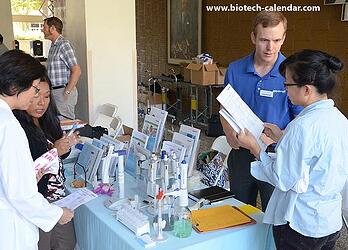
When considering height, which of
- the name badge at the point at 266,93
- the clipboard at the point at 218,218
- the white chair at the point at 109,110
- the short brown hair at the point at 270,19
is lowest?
the clipboard at the point at 218,218

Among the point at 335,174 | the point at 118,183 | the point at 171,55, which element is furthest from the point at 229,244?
the point at 171,55

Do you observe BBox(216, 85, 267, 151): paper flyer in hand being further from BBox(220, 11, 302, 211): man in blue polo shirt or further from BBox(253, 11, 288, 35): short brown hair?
BBox(253, 11, 288, 35): short brown hair

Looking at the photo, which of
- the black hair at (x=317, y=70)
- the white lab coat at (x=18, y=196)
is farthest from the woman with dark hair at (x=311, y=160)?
the white lab coat at (x=18, y=196)

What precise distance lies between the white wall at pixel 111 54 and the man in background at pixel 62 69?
0.64 ft

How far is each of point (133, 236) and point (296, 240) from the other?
0.57 metres

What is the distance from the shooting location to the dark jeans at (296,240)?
1389mm

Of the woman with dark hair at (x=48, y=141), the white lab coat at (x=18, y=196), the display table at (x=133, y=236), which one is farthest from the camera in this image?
the woman with dark hair at (x=48, y=141)

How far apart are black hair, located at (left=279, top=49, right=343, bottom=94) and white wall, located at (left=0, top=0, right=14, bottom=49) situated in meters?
6.54

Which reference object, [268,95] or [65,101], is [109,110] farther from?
[268,95]

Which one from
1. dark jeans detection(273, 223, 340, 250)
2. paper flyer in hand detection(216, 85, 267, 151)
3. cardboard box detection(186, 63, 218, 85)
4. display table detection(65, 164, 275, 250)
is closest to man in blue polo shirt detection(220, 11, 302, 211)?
paper flyer in hand detection(216, 85, 267, 151)

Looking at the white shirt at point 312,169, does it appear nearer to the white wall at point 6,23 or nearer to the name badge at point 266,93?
the name badge at point 266,93

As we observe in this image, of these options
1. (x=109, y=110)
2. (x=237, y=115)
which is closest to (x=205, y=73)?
(x=109, y=110)

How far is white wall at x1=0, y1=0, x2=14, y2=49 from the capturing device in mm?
6909

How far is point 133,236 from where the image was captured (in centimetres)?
145
